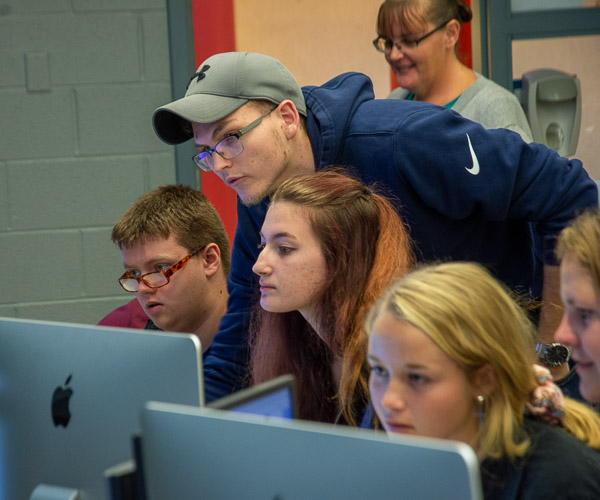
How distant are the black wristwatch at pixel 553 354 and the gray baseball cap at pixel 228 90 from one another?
0.70 meters

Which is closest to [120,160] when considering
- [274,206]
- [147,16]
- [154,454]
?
[147,16]

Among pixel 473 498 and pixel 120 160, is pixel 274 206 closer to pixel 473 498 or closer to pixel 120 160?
pixel 473 498

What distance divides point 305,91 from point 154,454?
1.25m

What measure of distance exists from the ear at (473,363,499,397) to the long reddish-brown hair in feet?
1.25

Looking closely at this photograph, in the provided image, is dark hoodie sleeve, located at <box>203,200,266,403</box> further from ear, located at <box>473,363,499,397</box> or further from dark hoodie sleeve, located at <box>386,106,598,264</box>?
ear, located at <box>473,363,499,397</box>

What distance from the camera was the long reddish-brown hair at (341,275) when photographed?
1.51 metres

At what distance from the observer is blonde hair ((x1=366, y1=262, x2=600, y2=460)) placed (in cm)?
106

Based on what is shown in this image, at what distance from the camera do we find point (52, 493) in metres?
1.04

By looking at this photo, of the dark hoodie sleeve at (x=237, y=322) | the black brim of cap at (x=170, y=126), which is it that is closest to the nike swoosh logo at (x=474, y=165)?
the dark hoodie sleeve at (x=237, y=322)

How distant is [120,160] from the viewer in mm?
3041

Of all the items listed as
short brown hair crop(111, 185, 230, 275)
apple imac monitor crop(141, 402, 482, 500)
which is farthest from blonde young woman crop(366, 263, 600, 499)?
short brown hair crop(111, 185, 230, 275)

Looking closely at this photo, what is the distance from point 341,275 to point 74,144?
177cm

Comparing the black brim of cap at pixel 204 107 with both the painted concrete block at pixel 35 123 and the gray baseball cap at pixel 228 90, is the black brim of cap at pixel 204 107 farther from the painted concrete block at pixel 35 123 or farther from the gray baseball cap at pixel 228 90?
the painted concrete block at pixel 35 123

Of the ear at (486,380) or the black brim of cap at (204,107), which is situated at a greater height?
the black brim of cap at (204,107)
